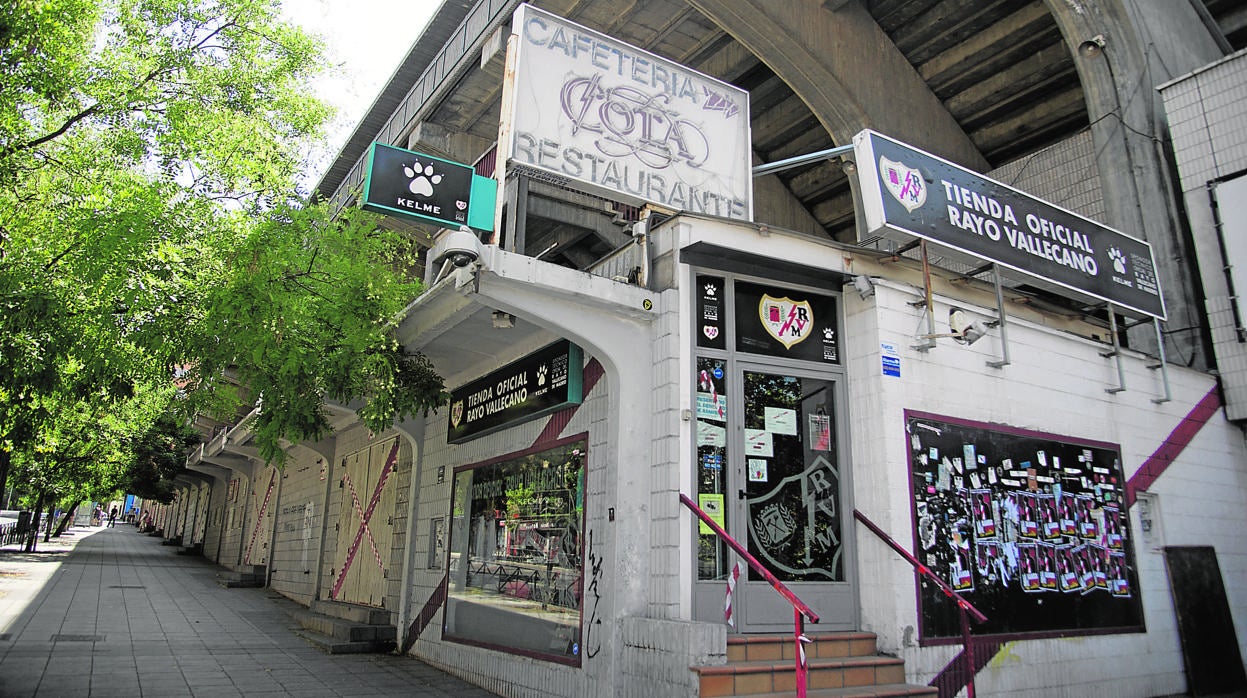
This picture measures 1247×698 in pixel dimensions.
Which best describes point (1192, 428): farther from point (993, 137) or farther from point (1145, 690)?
point (993, 137)

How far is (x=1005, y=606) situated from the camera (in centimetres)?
696

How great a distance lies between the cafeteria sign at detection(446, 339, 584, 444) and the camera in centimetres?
714

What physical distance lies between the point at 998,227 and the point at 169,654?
33.9ft

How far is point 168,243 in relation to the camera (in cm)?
746

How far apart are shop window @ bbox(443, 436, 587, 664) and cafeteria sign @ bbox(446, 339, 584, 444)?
1.36 feet

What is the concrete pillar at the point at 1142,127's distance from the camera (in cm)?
1030

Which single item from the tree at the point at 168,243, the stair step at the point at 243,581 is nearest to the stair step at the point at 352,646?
the tree at the point at 168,243

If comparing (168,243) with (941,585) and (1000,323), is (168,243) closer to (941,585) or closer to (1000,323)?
(941,585)

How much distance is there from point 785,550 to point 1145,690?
468 cm

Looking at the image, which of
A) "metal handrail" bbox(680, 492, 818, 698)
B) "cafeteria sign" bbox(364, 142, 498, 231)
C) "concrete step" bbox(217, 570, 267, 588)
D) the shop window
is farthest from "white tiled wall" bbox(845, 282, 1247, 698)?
"concrete step" bbox(217, 570, 267, 588)

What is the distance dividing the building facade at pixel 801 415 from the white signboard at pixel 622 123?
3cm

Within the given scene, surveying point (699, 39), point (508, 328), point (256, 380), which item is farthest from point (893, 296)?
point (699, 39)

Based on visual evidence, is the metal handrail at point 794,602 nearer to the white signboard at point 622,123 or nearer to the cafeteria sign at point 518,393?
the cafeteria sign at point 518,393

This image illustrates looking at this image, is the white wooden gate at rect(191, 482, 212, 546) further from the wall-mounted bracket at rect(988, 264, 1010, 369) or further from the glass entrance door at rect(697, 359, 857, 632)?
the wall-mounted bracket at rect(988, 264, 1010, 369)
